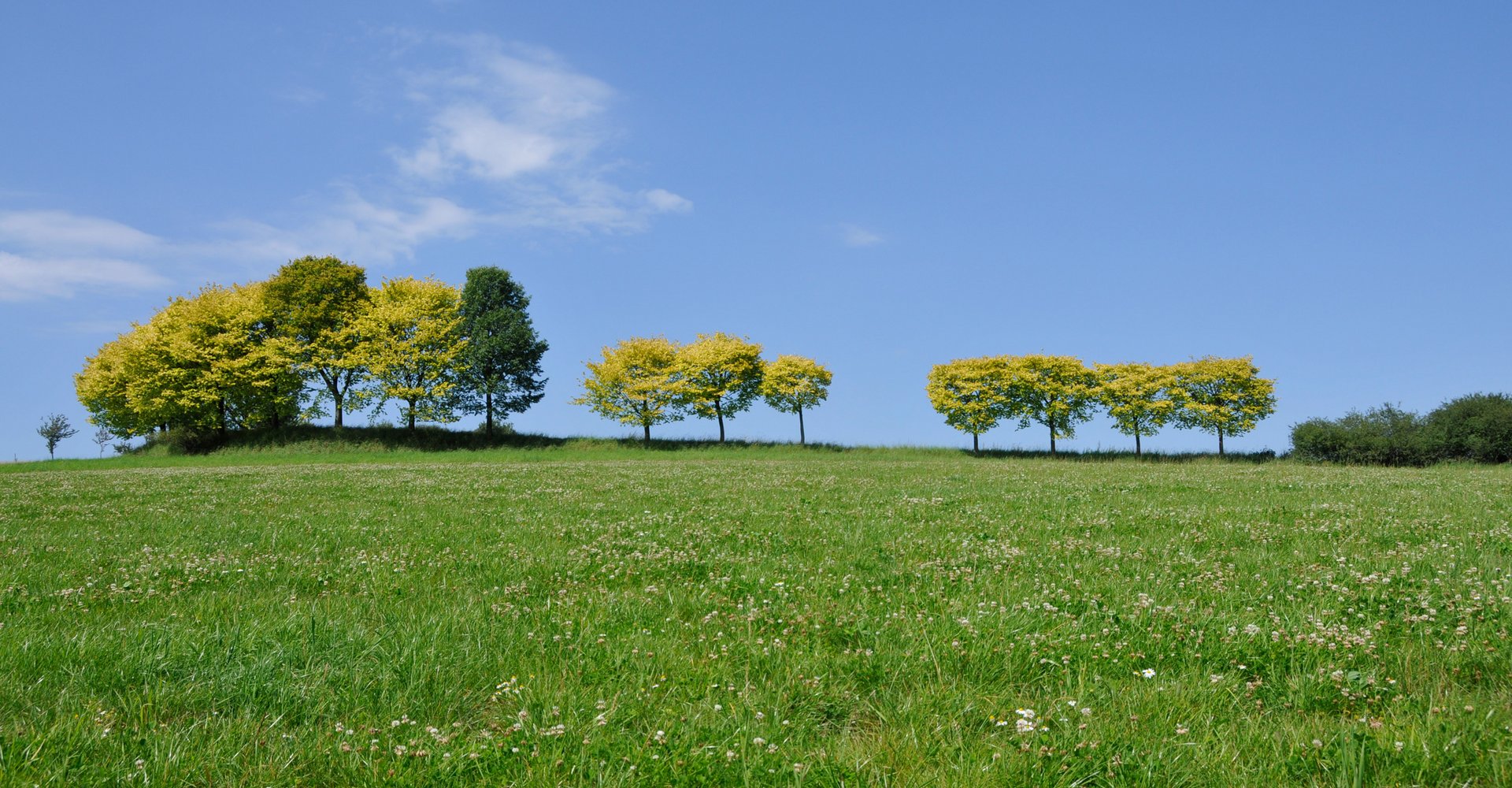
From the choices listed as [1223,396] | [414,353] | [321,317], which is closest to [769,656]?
[414,353]

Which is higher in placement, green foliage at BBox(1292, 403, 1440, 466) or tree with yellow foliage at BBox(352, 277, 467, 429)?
tree with yellow foliage at BBox(352, 277, 467, 429)

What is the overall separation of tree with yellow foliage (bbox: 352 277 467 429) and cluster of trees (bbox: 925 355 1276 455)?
148ft

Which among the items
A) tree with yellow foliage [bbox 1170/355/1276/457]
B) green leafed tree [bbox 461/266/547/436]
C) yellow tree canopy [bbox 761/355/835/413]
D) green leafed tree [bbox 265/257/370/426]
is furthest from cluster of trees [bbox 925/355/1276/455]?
green leafed tree [bbox 265/257/370/426]

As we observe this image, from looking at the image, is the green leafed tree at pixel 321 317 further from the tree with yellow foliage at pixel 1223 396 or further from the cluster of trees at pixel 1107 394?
the tree with yellow foliage at pixel 1223 396

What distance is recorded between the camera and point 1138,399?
7206cm

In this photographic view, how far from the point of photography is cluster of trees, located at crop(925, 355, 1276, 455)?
71188 millimetres

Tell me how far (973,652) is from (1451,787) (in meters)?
2.71

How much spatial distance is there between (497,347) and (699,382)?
61.0ft

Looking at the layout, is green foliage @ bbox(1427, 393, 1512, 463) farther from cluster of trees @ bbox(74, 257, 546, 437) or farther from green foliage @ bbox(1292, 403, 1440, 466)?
cluster of trees @ bbox(74, 257, 546, 437)

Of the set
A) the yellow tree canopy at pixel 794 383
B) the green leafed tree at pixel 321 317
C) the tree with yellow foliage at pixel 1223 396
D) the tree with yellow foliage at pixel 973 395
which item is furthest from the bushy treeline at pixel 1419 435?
the green leafed tree at pixel 321 317

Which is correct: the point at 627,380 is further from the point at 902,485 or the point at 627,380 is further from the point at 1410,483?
the point at 1410,483

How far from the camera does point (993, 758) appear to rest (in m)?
4.21

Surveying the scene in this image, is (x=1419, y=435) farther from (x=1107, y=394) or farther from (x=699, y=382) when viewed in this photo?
(x=699, y=382)

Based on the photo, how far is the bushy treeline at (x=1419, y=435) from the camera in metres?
50.6
